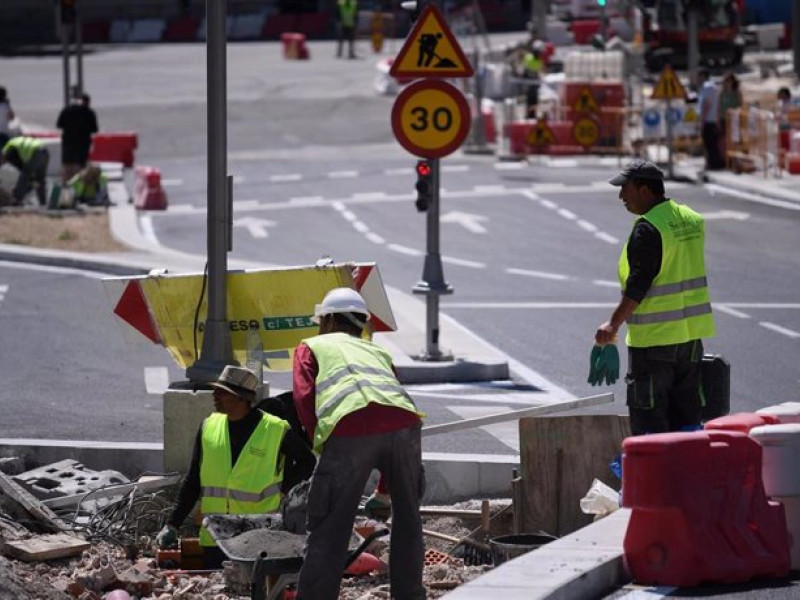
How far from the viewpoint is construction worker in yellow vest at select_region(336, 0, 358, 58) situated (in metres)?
62.0

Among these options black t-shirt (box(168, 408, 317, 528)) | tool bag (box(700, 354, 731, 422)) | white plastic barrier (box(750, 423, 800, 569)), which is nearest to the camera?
white plastic barrier (box(750, 423, 800, 569))

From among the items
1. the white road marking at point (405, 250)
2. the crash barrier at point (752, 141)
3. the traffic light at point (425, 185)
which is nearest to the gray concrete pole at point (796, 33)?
the crash barrier at point (752, 141)

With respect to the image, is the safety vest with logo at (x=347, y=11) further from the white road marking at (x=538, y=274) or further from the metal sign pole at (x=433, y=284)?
the metal sign pole at (x=433, y=284)

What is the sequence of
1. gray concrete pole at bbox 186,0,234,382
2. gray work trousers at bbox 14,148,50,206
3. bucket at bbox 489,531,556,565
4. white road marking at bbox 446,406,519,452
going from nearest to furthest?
bucket at bbox 489,531,556,565 < gray concrete pole at bbox 186,0,234,382 < white road marking at bbox 446,406,519,452 < gray work trousers at bbox 14,148,50,206

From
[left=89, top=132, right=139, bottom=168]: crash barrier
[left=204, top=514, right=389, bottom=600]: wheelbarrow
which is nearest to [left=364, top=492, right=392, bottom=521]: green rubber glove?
[left=204, top=514, right=389, bottom=600]: wheelbarrow

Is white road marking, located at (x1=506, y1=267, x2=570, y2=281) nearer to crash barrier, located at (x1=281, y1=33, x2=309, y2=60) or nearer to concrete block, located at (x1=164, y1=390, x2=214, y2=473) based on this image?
concrete block, located at (x1=164, y1=390, x2=214, y2=473)

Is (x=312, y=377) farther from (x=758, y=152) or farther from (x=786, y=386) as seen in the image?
(x=758, y=152)

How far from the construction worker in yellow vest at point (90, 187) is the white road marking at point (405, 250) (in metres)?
6.93

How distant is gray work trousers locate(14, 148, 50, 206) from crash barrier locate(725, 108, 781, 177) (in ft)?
38.1

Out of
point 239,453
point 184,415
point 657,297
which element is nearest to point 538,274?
point 184,415

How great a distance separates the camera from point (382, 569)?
11422 millimetres

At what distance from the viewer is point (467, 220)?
30.1 m

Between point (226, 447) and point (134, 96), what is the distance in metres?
43.3

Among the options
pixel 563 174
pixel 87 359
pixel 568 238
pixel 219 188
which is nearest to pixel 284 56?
pixel 563 174
